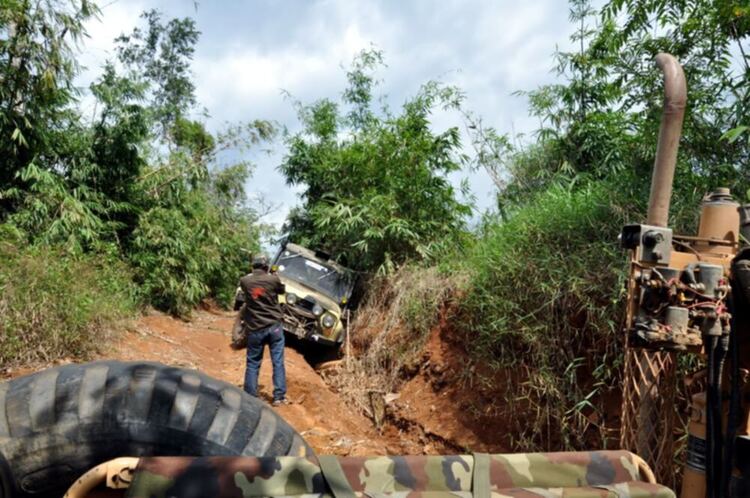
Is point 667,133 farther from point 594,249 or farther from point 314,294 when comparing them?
point 314,294

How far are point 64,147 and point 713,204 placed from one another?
1171cm

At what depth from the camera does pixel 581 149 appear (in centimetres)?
978

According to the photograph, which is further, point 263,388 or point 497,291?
point 263,388

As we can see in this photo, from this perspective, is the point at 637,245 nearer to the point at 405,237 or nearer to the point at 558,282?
the point at 558,282

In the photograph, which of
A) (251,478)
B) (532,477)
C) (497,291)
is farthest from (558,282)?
(251,478)

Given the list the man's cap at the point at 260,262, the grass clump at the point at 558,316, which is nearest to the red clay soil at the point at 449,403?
the grass clump at the point at 558,316

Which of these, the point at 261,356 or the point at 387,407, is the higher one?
the point at 261,356

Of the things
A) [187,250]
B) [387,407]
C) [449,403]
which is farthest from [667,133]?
[187,250]

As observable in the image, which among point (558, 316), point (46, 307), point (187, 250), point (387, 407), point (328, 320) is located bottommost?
point (387, 407)

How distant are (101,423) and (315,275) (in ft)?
29.7

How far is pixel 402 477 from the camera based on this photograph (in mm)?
1545

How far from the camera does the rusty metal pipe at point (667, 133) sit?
3059 millimetres

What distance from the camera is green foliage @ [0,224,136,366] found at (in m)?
6.93

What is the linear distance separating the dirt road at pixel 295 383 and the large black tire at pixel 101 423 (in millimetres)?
4760
